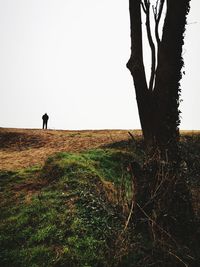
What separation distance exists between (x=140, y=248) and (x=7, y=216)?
325 cm

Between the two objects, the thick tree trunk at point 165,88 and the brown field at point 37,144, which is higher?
the thick tree trunk at point 165,88

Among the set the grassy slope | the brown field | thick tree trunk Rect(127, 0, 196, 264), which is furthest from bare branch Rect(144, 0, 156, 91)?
the brown field

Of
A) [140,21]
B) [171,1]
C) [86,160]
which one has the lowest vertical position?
[86,160]

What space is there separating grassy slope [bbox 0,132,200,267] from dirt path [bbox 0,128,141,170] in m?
2.32

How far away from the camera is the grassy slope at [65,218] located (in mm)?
5980

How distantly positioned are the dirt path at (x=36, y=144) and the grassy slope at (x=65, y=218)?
2.32 meters

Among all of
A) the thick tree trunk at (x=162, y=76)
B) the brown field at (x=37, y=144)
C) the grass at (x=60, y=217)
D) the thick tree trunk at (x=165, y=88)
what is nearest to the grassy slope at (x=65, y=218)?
the grass at (x=60, y=217)

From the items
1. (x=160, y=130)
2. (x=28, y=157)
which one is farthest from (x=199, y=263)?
(x=28, y=157)

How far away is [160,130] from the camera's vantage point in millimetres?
7156

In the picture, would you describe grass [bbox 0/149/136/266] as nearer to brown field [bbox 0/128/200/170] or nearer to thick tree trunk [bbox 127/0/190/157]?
thick tree trunk [bbox 127/0/190/157]

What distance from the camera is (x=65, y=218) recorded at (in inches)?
277

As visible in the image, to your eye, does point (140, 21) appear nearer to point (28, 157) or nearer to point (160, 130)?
point (160, 130)

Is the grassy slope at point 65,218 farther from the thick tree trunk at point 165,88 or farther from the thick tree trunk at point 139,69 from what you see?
the thick tree trunk at point 139,69

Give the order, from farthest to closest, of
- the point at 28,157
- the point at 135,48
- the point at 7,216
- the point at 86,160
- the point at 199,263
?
1. the point at 28,157
2. the point at 86,160
3. the point at 7,216
4. the point at 135,48
5. the point at 199,263
